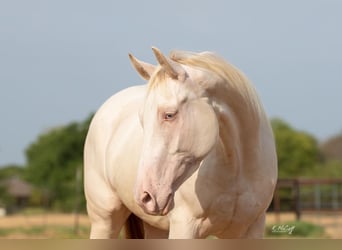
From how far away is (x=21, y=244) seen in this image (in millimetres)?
998

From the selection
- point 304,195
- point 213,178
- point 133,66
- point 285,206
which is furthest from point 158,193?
point 285,206

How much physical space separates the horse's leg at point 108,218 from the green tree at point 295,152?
36.0m

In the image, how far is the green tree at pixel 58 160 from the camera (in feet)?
121

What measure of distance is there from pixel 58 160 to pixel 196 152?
37614mm

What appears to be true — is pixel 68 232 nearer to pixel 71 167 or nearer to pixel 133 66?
pixel 133 66

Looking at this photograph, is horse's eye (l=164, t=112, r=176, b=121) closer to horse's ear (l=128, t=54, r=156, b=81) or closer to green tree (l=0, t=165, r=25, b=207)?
horse's ear (l=128, t=54, r=156, b=81)

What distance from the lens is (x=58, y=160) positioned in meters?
39.4

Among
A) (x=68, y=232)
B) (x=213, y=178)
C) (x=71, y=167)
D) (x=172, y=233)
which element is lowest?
(x=71, y=167)

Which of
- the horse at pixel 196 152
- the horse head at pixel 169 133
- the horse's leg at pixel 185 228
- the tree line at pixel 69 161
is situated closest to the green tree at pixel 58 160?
the tree line at pixel 69 161

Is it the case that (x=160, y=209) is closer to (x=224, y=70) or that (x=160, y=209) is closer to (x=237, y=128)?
(x=237, y=128)

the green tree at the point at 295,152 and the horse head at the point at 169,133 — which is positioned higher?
the horse head at the point at 169,133

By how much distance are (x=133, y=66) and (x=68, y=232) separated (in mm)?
12571

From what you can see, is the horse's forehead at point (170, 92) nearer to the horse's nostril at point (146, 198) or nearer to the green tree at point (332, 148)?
the horse's nostril at point (146, 198)

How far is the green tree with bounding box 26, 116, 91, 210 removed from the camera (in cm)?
3678
